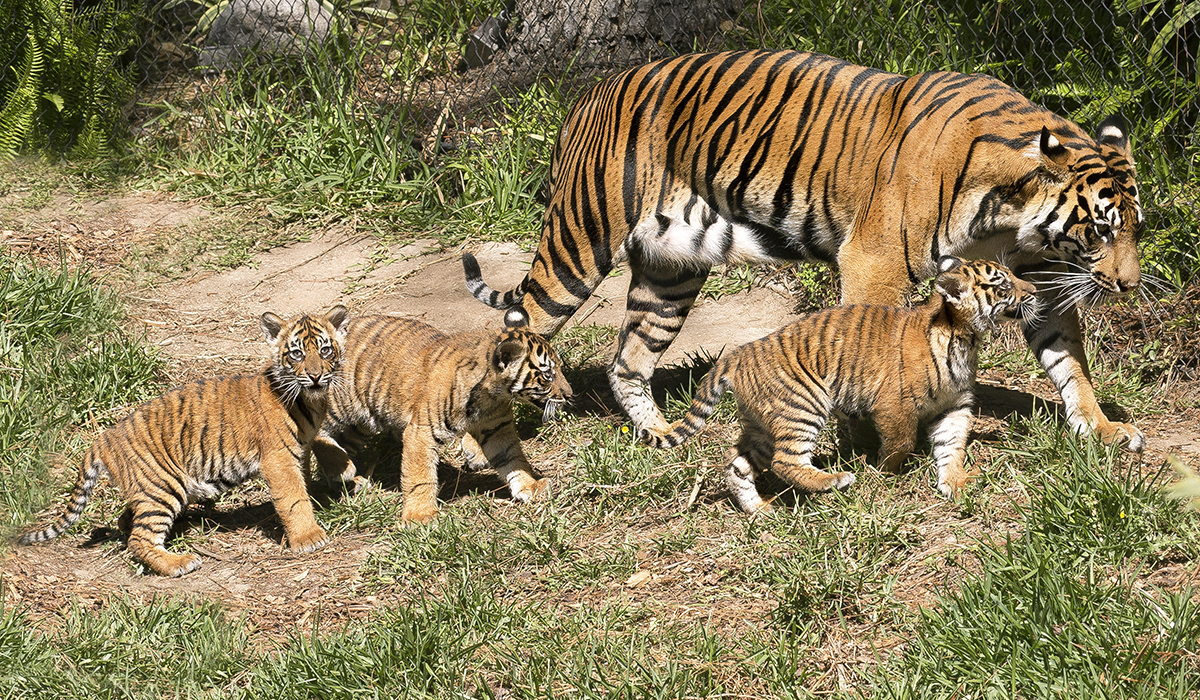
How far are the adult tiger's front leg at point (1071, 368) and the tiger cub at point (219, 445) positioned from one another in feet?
10.0

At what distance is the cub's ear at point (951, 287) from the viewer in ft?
14.0

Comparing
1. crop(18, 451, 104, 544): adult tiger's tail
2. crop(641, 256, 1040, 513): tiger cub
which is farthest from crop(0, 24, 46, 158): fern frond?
crop(641, 256, 1040, 513): tiger cub

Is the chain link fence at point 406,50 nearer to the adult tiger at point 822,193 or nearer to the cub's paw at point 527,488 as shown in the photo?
the adult tiger at point 822,193

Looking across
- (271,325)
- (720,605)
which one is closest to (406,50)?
(271,325)

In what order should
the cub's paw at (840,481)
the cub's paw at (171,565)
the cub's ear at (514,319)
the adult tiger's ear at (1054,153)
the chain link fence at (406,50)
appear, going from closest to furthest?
the cub's paw at (840,481) → the adult tiger's ear at (1054,153) → the cub's paw at (171,565) → the cub's ear at (514,319) → the chain link fence at (406,50)

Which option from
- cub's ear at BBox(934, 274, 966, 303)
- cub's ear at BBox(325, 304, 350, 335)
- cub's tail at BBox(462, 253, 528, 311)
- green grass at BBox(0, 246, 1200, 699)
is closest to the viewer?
green grass at BBox(0, 246, 1200, 699)

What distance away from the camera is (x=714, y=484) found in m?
4.85

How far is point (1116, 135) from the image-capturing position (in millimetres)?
4828

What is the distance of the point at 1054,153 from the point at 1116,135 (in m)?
0.51

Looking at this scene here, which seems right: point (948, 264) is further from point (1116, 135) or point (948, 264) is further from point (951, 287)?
point (1116, 135)

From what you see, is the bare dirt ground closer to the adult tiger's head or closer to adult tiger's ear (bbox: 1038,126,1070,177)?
the adult tiger's head

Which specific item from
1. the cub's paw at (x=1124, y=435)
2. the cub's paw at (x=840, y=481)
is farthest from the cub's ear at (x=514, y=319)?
the cub's paw at (x=1124, y=435)

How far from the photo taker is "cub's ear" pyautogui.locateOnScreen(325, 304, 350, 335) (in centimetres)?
499

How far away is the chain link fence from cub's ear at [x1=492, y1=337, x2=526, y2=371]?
11.1 feet
